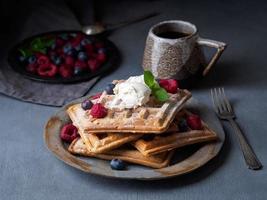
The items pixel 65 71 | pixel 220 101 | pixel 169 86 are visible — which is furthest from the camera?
pixel 65 71

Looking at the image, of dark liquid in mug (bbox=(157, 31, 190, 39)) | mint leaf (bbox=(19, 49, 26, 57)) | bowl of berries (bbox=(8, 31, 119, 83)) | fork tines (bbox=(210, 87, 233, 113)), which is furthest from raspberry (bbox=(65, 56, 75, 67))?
fork tines (bbox=(210, 87, 233, 113))

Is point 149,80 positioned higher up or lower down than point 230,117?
higher up

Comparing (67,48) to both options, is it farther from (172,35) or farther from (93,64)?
(172,35)

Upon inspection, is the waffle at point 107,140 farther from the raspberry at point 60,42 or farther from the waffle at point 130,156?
the raspberry at point 60,42

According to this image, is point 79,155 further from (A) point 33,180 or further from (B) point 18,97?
(B) point 18,97

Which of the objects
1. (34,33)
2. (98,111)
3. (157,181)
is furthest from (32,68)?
(157,181)

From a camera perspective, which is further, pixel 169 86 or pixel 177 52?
pixel 177 52

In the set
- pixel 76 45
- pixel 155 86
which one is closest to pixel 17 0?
pixel 76 45
